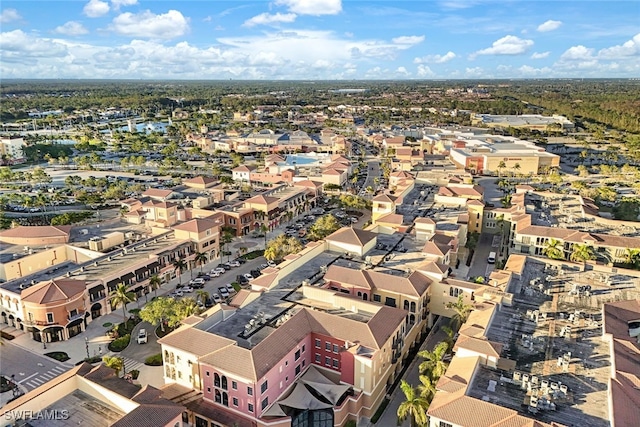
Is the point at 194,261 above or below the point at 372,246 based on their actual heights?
below

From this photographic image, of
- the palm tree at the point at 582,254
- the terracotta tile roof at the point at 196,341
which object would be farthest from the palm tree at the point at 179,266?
the palm tree at the point at 582,254

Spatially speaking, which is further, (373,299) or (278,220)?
(278,220)

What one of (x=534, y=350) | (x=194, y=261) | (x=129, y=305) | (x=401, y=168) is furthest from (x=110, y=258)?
(x=401, y=168)

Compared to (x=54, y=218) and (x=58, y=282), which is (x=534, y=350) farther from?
(x=54, y=218)

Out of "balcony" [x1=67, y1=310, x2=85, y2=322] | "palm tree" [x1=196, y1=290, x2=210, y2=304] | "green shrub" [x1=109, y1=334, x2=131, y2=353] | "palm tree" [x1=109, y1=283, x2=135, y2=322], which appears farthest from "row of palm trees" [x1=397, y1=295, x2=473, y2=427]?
"balcony" [x1=67, y1=310, x2=85, y2=322]

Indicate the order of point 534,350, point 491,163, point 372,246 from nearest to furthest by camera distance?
point 534,350 → point 372,246 → point 491,163

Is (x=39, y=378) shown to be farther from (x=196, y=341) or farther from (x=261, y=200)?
(x=261, y=200)

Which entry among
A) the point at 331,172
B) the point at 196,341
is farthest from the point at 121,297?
the point at 331,172

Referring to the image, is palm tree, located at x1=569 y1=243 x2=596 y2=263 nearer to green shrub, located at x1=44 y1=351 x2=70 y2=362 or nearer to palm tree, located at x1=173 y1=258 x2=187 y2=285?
palm tree, located at x1=173 y1=258 x2=187 y2=285
